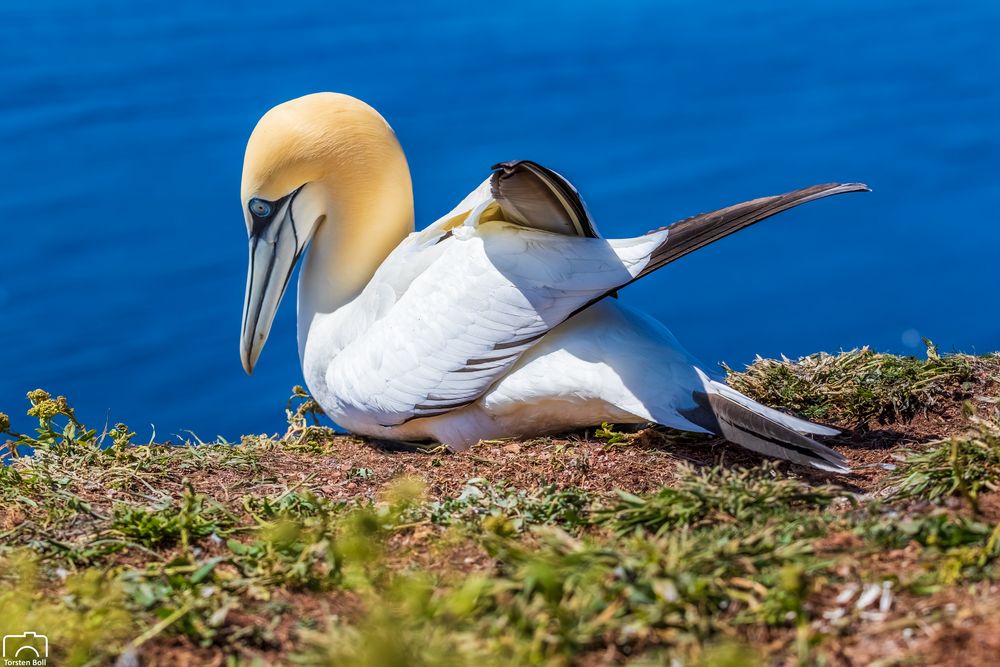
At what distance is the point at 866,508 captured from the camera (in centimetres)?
330

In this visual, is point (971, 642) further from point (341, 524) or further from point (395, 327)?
point (395, 327)

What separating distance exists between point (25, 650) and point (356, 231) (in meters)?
3.20

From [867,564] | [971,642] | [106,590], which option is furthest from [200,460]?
[971,642]

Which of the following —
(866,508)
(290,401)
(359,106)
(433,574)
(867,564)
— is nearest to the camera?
(867,564)

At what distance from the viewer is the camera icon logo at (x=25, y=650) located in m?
2.54

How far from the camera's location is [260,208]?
527 cm

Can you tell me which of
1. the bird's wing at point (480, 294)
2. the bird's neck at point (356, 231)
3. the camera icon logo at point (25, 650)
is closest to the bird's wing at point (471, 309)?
the bird's wing at point (480, 294)

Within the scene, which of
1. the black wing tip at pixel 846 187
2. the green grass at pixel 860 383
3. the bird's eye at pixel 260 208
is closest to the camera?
the black wing tip at pixel 846 187

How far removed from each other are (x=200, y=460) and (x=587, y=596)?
8.36ft

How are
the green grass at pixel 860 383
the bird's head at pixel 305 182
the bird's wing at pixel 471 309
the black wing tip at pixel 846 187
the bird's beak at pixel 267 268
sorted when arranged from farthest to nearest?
the bird's beak at pixel 267 268 → the bird's head at pixel 305 182 → the green grass at pixel 860 383 → the bird's wing at pixel 471 309 → the black wing tip at pixel 846 187

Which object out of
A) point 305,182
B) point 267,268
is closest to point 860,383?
point 305,182

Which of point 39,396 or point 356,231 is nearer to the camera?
point 39,396

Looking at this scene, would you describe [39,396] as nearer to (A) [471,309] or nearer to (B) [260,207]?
(B) [260,207]

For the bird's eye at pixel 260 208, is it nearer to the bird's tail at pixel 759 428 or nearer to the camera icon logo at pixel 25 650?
the bird's tail at pixel 759 428
